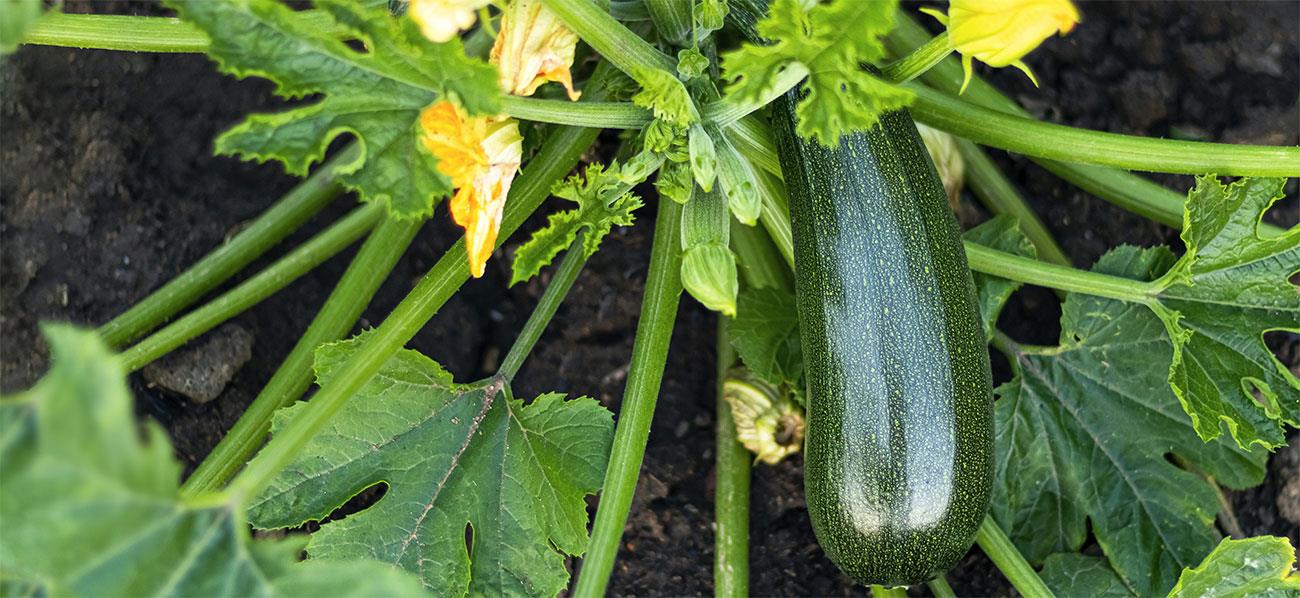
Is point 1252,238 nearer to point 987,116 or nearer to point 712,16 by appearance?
point 987,116

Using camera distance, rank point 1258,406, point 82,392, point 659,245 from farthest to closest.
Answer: point 659,245 → point 1258,406 → point 82,392

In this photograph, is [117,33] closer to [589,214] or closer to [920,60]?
[589,214]

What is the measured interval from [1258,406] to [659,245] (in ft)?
3.55

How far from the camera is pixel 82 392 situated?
47.7 inches

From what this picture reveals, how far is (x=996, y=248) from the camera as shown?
229 centimetres

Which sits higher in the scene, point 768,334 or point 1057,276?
point 768,334

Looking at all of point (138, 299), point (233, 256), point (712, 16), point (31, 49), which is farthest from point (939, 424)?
point (31, 49)

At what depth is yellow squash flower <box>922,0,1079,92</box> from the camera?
1530 mm

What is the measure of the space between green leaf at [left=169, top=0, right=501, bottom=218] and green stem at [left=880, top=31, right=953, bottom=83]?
66 centimetres

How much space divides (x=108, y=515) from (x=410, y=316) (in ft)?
2.03

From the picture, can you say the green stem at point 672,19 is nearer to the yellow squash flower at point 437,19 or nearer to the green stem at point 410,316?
the green stem at point 410,316

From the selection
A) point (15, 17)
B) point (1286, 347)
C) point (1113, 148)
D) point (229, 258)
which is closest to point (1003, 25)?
point (1113, 148)

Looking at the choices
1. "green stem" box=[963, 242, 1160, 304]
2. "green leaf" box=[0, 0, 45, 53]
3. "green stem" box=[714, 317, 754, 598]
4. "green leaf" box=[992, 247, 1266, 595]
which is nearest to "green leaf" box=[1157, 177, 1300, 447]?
"green stem" box=[963, 242, 1160, 304]

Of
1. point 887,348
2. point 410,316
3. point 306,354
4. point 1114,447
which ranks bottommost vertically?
point 1114,447
